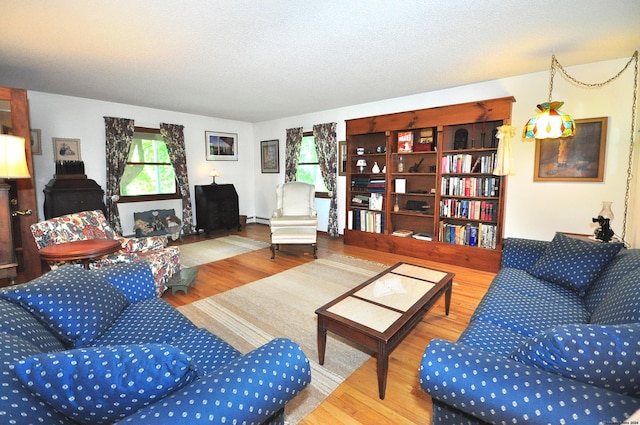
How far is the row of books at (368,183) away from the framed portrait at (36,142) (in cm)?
481

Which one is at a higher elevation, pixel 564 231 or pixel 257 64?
pixel 257 64

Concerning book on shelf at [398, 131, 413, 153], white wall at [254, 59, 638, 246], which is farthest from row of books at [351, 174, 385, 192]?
white wall at [254, 59, 638, 246]

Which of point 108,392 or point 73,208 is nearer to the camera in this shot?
point 108,392

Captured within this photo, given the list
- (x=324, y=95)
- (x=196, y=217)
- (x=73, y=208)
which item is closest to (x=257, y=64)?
(x=324, y=95)

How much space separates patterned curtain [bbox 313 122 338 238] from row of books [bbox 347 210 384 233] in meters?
0.52

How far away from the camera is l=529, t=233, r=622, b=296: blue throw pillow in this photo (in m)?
2.00

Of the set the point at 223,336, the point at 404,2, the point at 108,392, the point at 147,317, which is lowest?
the point at 223,336

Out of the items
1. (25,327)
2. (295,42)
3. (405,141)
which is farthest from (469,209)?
(25,327)

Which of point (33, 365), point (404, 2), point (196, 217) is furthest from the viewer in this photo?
point (196, 217)

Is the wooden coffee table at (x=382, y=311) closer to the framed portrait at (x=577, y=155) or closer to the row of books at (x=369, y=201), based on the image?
the framed portrait at (x=577, y=155)

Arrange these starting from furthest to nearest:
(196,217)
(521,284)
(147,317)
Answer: (196,217) → (521,284) → (147,317)

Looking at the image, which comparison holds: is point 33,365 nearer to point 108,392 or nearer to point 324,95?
point 108,392

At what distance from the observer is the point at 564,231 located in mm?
3508

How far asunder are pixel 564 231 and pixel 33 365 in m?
4.58
